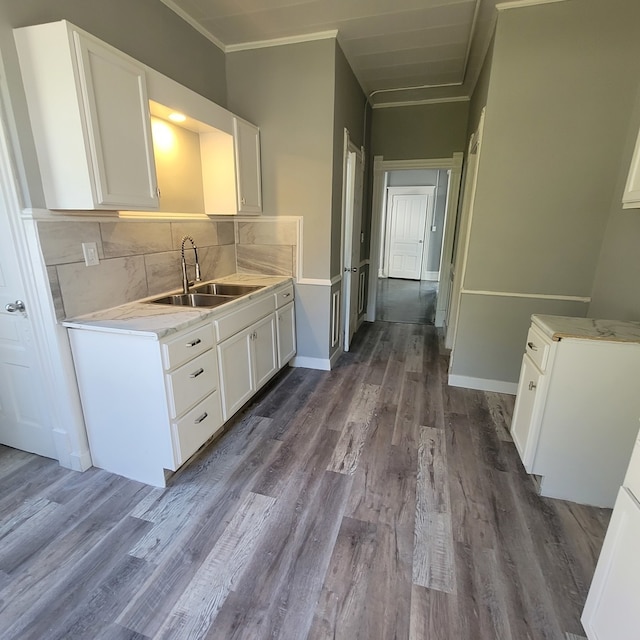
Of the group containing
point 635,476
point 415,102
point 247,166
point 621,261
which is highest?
point 415,102

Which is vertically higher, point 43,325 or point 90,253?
point 90,253

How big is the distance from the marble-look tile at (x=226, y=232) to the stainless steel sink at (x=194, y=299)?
0.74 m

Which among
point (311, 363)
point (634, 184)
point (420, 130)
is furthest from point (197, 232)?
point (420, 130)

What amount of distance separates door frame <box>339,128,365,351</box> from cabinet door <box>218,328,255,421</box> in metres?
1.43

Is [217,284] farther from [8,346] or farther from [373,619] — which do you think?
[373,619]

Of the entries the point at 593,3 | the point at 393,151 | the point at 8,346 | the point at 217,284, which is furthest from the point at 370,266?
the point at 8,346

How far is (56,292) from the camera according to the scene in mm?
1787

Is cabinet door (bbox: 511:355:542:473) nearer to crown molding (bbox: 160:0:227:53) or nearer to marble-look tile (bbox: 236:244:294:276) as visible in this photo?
marble-look tile (bbox: 236:244:294:276)

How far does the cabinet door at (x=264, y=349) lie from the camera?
8.75 feet

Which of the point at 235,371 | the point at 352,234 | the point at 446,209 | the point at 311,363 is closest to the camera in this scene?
the point at 235,371

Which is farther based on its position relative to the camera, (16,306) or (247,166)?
(247,166)

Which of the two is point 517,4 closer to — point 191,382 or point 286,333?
point 286,333

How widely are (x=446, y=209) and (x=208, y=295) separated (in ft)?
→ 11.6

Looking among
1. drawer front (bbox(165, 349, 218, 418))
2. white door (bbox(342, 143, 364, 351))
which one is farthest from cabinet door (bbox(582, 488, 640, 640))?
white door (bbox(342, 143, 364, 351))
